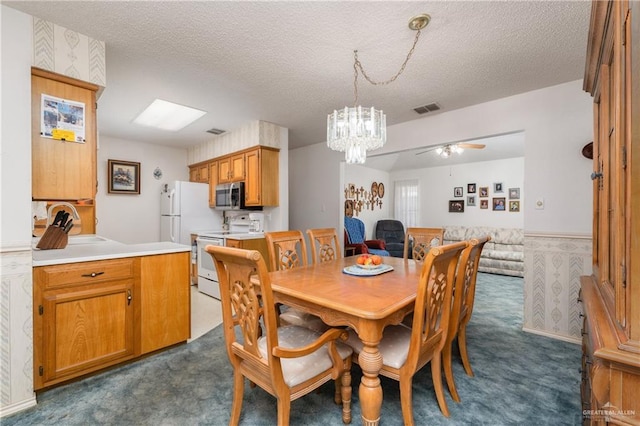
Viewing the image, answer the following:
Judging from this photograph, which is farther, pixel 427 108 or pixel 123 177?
pixel 123 177

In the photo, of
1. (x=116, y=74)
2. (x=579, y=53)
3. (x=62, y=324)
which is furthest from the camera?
(x=116, y=74)

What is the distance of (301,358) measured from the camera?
1376mm

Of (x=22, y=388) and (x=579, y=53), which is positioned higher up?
(x=579, y=53)

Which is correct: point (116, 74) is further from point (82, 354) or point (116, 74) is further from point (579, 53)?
point (579, 53)

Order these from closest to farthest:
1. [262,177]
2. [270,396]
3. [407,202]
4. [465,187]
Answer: [270,396], [262,177], [465,187], [407,202]

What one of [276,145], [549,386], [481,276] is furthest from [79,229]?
[481,276]

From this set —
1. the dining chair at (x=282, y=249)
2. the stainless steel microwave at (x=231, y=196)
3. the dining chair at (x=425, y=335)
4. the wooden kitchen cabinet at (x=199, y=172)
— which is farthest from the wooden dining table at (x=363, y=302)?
the wooden kitchen cabinet at (x=199, y=172)

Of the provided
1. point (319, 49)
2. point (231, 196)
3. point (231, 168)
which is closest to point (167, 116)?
point (231, 168)

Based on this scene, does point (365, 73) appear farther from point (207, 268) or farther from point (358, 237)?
point (358, 237)

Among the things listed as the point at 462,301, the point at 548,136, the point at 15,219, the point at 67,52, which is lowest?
the point at 462,301

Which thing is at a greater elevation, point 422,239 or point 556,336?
point 422,239

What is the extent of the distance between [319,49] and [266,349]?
2.01 metres

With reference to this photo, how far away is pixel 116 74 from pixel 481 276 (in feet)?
A: 19.2

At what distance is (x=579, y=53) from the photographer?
215cm
